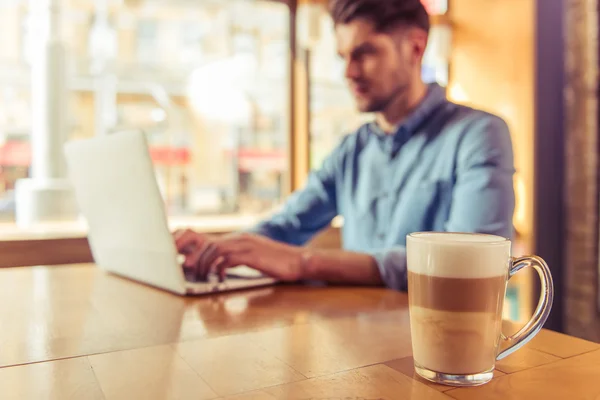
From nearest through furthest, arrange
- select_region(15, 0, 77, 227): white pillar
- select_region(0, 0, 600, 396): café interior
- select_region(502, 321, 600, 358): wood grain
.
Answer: select_region(502, 321, 600, 358): wood grain < select_region(15, 0, 77, 227): white pillar < select_region(0, 0, 600, 396): café interior

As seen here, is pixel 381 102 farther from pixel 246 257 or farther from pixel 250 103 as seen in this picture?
pixel 250 103

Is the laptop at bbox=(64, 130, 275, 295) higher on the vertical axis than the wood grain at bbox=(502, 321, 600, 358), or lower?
higher

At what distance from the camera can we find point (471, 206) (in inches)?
44.3

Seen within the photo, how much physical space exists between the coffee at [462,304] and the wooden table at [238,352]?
0.03 m

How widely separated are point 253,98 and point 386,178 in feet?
5.92

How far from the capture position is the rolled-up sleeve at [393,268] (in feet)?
3.34

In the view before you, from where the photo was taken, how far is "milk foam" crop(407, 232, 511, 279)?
0.50 metres

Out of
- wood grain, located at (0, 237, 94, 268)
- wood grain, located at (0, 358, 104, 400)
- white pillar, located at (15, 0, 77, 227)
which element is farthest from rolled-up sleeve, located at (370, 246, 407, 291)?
white pillar, located at (15, 0, 77, 227)

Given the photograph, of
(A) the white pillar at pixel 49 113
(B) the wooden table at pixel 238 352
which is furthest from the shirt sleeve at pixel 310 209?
(A) the white pillar at pixel 49 113

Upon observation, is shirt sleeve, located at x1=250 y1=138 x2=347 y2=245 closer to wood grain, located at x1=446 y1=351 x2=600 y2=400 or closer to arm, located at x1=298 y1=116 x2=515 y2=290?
arm, located at x1=298 y1=116 x2=515 y2=290

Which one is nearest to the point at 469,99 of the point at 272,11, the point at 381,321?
the point at 272,11

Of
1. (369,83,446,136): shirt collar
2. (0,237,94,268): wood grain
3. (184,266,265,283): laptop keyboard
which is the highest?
(369,83,446,136): shirt collar

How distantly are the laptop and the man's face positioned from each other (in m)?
0.59

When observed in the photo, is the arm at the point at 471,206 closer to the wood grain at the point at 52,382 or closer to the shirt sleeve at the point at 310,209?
the shirt sleeve at the point at 310,209
